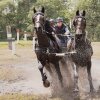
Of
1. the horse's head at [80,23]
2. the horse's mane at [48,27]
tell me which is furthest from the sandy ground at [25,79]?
the horse's head at [80,23]

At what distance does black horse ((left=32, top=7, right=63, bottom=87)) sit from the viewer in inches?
438

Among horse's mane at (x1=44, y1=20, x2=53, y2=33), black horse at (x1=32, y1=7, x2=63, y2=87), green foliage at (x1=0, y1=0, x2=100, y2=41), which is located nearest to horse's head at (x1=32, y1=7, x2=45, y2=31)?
black horse at (x1=32, y1=7, x2=63, y2=87)

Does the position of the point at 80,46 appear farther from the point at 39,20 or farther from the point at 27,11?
the point at 27,11

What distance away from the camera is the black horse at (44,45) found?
36.5 ft

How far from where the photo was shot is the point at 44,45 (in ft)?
38.9

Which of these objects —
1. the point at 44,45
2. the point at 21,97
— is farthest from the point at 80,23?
→ the point at 21,97

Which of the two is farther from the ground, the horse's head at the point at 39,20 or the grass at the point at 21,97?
the horse's head at the point at 39,20

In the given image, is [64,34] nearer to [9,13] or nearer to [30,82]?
[30,82]

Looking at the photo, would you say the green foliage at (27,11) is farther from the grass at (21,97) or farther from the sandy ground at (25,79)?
the grass at (21,97)

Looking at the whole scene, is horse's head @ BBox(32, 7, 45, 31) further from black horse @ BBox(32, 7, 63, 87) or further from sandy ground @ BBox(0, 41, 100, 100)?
sandy ground @ BBox(0, 41, 100, 100)

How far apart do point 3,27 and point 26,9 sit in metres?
4.87

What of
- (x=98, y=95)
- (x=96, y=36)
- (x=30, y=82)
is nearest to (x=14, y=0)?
(x=96, y=36)

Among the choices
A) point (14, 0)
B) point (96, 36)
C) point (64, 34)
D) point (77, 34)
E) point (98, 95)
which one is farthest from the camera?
point (14, 0)

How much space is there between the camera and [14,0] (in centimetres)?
6222
